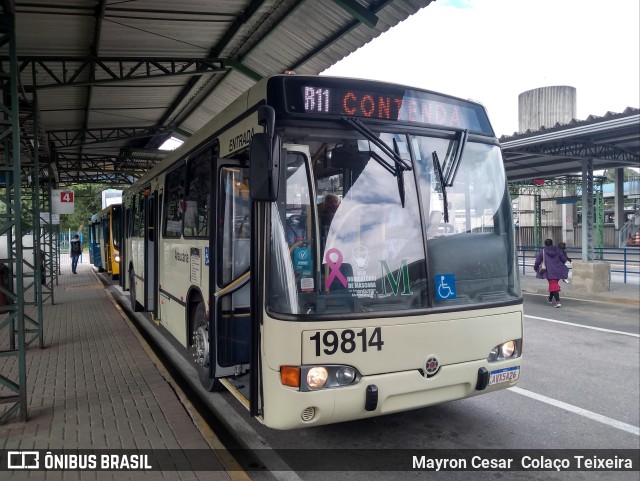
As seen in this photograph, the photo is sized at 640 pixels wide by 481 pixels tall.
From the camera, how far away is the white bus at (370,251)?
3.62 meters

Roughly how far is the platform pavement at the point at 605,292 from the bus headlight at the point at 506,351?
33.7ft

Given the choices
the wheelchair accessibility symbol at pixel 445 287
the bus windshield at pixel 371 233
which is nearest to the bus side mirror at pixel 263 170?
the bus windshield at pixel 371 233

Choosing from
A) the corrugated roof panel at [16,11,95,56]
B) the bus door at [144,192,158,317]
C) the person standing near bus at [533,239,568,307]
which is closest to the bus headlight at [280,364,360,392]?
the bus door at [144,192,158,317]

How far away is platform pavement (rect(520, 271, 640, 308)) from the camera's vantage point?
1299cm

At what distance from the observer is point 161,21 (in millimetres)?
8500

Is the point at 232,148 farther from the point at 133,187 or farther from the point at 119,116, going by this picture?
the point at 119,116

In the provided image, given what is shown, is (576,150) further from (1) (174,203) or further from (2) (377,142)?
(2) (377,142)

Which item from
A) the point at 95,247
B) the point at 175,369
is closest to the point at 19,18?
the point at 175,369

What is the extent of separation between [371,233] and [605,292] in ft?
42.4

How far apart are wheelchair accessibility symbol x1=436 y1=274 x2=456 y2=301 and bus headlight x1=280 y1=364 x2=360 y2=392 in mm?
945

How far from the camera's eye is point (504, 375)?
169 inches

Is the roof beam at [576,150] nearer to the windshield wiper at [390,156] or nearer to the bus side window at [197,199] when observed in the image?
the bus side window at [197,199]

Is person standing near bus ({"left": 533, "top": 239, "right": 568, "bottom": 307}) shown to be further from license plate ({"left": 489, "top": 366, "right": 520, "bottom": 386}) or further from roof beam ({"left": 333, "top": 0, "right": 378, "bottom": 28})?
license plate ({"left": 489, "top": 366, "right": 520, "bottom": 386})

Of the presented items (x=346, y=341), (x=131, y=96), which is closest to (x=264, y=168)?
(x=346, y=341)
